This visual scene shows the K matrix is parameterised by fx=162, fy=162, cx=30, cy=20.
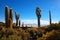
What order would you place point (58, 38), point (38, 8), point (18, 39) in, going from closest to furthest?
point (58, 38)
point (18, 39)
point (38, 8)

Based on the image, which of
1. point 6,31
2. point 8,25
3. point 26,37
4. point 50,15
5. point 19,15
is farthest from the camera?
point 19,15

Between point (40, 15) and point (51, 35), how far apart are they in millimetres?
22436

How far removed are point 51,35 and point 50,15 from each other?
2106 centimetres

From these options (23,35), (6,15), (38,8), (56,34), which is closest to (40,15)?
(38,8)

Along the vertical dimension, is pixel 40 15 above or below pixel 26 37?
above

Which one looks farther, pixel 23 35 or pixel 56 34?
pixel 23 35

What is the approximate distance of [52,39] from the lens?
546 inches

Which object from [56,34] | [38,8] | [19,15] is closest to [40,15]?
[38,8]

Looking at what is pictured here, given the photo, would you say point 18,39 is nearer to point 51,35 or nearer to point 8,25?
point 51,35

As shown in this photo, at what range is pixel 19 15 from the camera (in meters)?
42.1

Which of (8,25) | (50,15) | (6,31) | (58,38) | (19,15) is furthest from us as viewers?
(19,15)

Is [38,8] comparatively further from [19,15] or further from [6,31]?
[6,31]

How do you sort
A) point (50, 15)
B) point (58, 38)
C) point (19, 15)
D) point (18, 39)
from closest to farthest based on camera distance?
point (58, 38) → point (18, 39) → point (50, 15) → point (19, 15)

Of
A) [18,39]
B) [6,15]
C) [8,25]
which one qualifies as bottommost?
[18,39]
